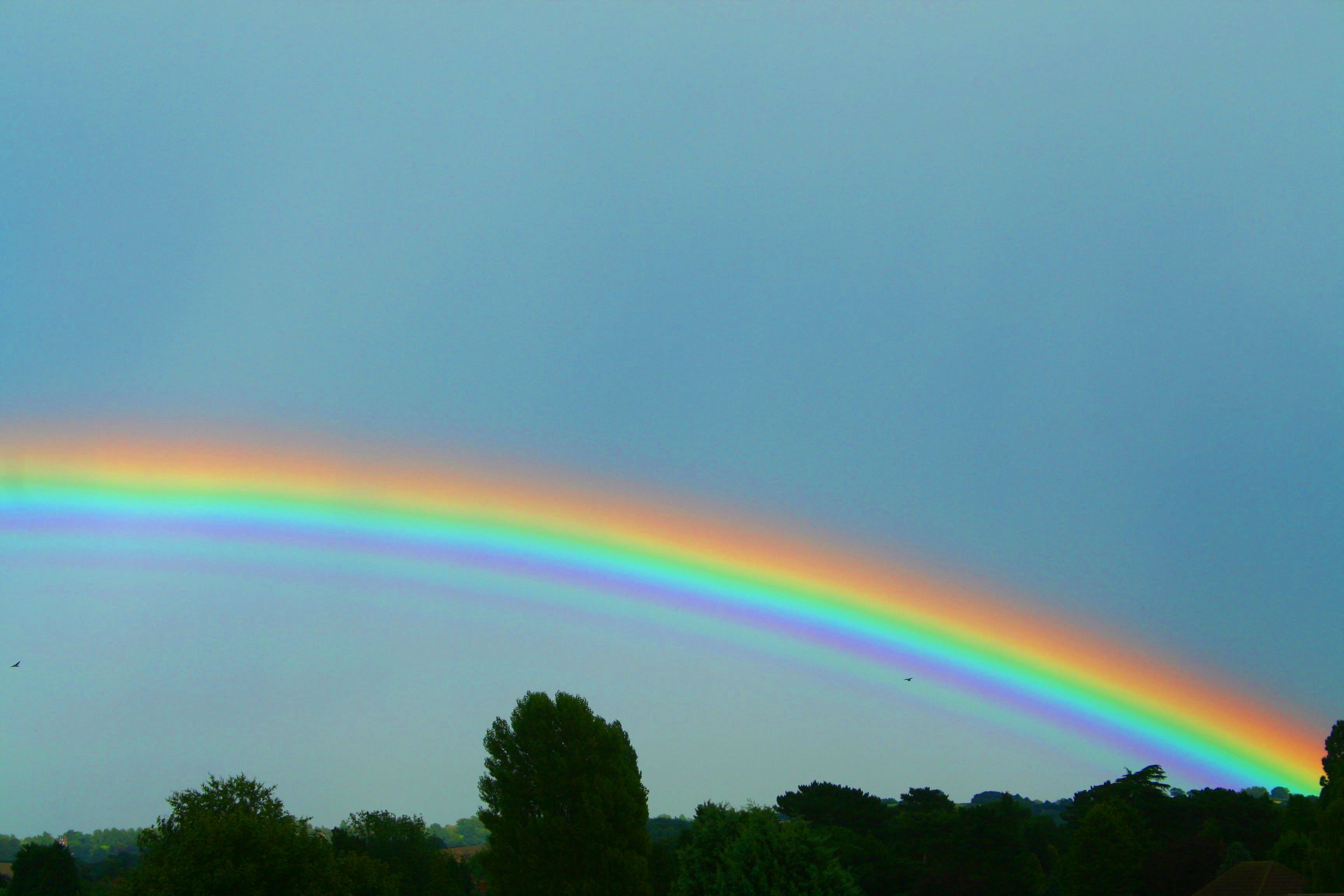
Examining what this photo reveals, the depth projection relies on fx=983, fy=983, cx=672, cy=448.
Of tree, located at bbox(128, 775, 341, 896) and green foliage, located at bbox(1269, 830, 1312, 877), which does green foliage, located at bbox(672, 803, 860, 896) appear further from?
green foliage, located at bbox(1269, 830, 1312, 877)

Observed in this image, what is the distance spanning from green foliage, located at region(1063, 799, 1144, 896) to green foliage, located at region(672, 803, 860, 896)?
1696 inches

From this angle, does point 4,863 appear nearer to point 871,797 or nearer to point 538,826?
point 871,797

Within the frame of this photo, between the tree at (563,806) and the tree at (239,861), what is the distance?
26.7 ft

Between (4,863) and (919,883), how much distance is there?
20416 centimetres

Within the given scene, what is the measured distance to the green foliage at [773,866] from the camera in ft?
104

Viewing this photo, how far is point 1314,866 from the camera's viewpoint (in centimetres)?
4722

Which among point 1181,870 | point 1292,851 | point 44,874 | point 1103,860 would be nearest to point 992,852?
point 1103,860

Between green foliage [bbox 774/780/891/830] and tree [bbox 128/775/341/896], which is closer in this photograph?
tree [bbox 128/775/341/896]

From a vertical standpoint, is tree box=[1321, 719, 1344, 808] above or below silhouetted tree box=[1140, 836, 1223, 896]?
above

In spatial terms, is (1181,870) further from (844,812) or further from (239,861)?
(239,861)

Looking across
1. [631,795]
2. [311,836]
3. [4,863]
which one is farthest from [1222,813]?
[4,863]

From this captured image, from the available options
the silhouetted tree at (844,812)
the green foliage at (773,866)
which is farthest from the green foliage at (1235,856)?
the green foliage at (773,866)

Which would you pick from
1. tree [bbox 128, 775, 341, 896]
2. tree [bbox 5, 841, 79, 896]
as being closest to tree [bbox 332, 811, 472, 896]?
tree [bbox 5, 841, 79, 896]

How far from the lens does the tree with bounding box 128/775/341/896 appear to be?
34.4 meters
